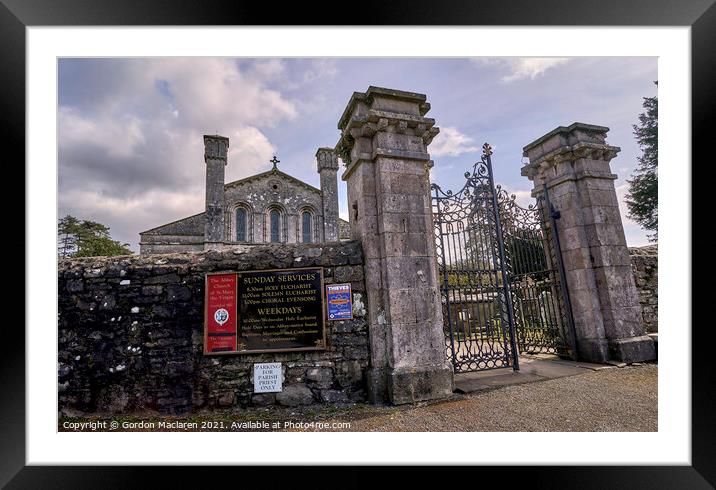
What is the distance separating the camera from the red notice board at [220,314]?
4238mm

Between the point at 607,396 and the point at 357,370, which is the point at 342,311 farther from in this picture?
the point at 607,396

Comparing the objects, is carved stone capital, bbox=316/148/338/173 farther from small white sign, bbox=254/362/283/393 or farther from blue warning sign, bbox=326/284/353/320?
small white sign, bbox=254/362/283/393

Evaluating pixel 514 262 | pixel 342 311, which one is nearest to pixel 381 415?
pixel 342 311

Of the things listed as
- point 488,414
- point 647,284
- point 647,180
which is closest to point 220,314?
point 488,414

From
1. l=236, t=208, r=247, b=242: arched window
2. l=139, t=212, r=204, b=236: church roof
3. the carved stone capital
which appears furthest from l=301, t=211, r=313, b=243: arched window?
l=139, t=212, r=204, b=236: church roof

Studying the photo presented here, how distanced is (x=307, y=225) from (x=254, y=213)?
4.31 metres

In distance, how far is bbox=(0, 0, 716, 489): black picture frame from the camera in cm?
235

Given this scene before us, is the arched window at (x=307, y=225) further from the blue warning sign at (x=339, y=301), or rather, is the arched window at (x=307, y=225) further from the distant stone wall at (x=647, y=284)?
the blue warning sign at (x=339, y=301)

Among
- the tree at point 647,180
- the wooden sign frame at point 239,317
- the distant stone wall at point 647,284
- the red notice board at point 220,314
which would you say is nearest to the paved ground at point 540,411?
the wooden sign frame at point 239,317

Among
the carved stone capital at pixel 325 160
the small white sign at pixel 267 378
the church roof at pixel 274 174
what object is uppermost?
the carved stone capital at pixel 325 160

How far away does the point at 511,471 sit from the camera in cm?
236
